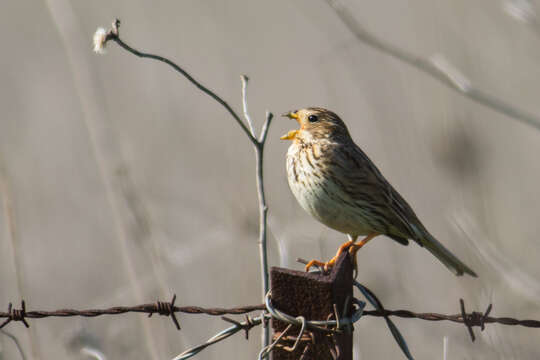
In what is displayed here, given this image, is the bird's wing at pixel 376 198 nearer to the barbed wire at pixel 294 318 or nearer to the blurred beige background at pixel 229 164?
the blurred beige background at pixel 229 164

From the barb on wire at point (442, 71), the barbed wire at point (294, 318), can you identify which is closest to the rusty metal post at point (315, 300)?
the barbed wire at point (294, 318)

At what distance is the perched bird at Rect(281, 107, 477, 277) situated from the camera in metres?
4.65

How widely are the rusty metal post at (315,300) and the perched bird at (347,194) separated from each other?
1732 millimetres

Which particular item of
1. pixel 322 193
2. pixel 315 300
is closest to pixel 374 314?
pixel 315 300

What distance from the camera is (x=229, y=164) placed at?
6.48 m

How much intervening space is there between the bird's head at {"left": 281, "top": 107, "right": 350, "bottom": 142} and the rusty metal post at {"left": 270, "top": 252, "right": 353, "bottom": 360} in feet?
7.58

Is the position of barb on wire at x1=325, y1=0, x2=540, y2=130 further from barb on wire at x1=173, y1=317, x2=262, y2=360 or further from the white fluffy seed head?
barb on wire at x1=173, y1=317, x2=262, y2=360

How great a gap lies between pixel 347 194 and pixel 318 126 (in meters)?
0.54

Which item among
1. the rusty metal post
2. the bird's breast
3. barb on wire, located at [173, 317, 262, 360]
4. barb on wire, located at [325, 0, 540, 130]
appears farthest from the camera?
the bird's breast

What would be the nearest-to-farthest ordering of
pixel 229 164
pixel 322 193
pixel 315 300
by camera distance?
pixel 315 300 → pixel 322 193 → pixel 229 164

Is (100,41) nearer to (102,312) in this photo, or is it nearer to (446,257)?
(102,312)

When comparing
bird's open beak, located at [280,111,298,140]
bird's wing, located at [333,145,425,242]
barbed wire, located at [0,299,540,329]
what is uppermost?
bird's open beak, located at [280,111,298,140]

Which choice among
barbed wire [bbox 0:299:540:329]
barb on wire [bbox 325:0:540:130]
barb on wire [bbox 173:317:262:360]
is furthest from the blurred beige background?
barb on wire [bbox 173:317:262:360]

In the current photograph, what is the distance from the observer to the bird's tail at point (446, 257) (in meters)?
4.39
